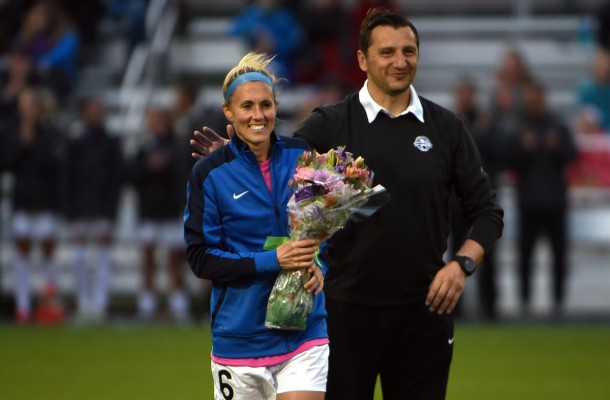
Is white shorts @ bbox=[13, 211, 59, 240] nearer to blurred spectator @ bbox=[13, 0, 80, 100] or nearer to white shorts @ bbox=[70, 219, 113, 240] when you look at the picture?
white shorts @ bbox=[70, 219, 113, 240]

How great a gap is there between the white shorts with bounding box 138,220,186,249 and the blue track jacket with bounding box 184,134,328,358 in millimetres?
9881

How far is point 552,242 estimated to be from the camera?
1512 cm

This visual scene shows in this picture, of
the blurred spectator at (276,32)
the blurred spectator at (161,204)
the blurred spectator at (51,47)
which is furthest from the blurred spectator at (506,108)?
the blurred spectator at (51,47)

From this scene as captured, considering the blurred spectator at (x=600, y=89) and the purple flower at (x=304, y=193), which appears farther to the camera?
the blurred spectator at (x=600, y=89)

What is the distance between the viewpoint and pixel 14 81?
17.1m

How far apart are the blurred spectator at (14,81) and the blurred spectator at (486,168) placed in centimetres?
541

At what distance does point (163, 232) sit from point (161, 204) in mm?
331

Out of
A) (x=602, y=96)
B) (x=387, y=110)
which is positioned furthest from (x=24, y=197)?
(x=387, y=110)

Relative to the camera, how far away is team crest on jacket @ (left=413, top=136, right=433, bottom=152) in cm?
603

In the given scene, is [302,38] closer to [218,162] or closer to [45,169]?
[45,169]

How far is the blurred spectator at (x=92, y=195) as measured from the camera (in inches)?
613

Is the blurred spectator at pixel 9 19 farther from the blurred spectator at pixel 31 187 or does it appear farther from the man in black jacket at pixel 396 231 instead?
the man in black jacket at pixel 396 231

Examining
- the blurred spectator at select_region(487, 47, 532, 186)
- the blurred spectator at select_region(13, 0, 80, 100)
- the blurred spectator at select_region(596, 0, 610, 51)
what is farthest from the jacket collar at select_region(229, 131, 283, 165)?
the blurred spectator at select_region(596, 0, 610, 51)

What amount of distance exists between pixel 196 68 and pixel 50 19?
2.55 meters
